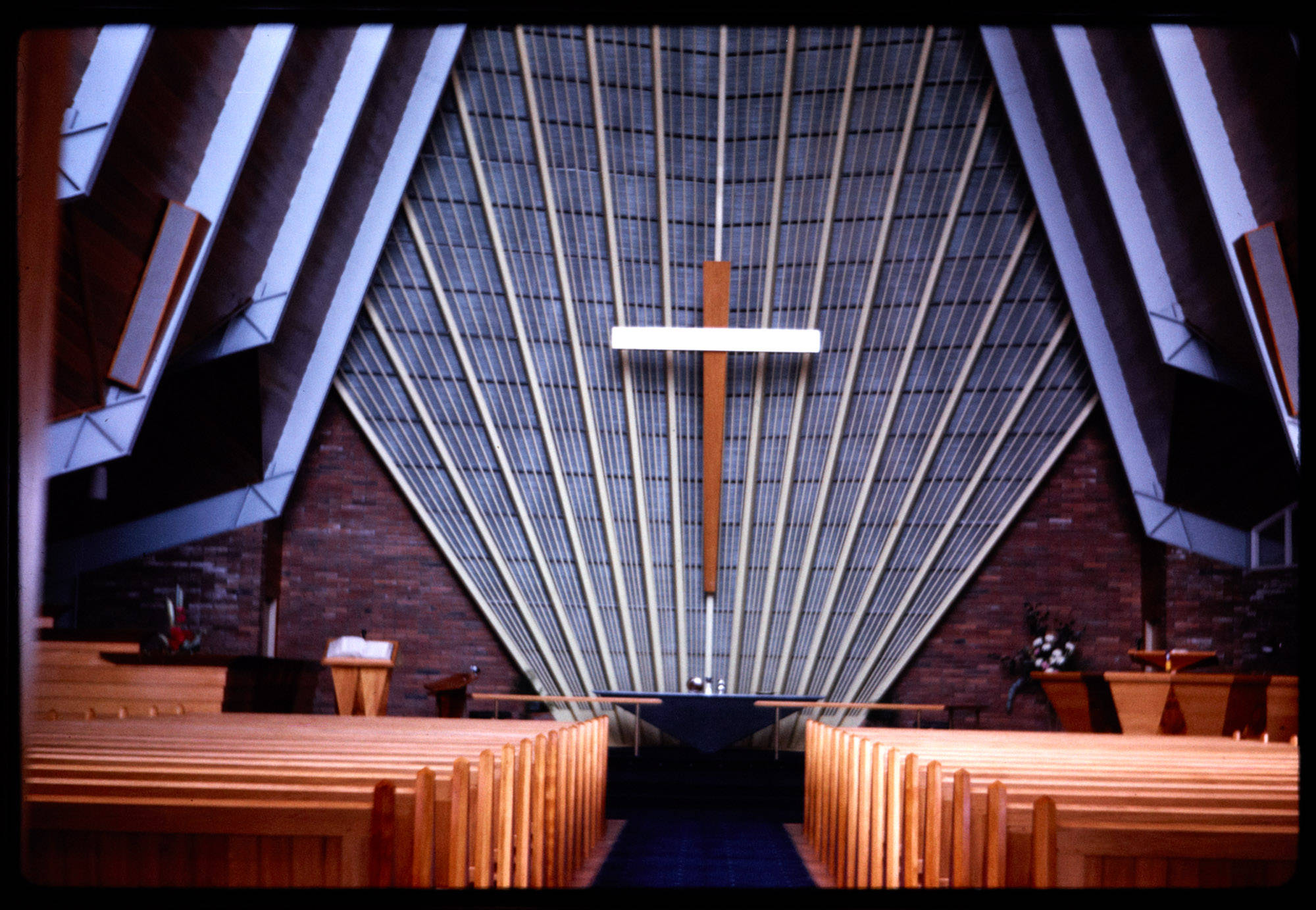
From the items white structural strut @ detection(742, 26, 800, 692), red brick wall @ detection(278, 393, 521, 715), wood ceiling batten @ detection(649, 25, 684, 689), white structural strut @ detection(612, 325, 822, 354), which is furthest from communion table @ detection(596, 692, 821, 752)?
white structural strut @ detection(612, 325, 822, 354)

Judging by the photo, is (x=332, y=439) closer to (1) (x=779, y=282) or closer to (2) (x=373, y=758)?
(1) (x=779, y=282)

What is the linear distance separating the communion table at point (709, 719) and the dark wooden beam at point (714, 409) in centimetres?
117

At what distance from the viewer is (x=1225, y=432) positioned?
7867 mm

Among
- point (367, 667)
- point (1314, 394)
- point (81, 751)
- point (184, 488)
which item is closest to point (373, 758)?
point (81, 751)

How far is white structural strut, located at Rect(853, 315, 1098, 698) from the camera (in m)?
8.74

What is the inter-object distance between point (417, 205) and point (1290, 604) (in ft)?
22.3

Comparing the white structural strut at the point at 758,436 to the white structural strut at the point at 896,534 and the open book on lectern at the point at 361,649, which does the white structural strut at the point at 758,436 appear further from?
the open book on lectern at the point at 361,649

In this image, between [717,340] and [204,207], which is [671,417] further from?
[204,207]

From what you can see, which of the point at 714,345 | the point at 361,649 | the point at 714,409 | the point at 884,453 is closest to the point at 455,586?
the point at 361,649

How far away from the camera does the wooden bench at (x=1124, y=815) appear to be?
175cm

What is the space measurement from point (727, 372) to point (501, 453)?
1.89 meters

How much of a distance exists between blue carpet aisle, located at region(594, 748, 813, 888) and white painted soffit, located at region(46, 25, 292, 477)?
3.25 metres

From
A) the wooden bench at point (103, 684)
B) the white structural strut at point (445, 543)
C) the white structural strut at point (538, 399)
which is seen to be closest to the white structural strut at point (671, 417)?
the white structural strut at point (538, 399)

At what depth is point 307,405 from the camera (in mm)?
8602
